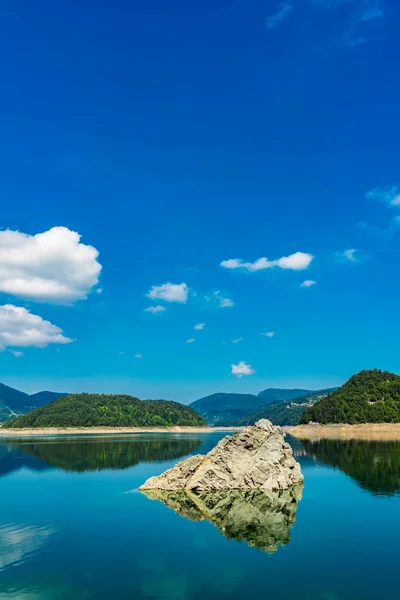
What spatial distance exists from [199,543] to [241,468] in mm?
25845

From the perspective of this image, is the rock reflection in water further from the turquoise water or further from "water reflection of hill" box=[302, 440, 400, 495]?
"water reflection of hill" box=[302, 440, 400, 495]

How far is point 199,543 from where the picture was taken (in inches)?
1399

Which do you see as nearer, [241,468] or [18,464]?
[241,468]

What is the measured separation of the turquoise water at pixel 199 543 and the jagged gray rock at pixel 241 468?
385 cm

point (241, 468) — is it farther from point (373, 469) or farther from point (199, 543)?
point (373, 469)

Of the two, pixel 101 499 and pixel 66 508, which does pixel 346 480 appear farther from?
pixel 66 508

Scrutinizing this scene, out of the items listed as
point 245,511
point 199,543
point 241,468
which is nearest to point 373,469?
point 241,468

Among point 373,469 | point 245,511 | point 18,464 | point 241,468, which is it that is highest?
point 241,468

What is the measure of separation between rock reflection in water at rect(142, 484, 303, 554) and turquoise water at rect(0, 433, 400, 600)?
158 millimetres

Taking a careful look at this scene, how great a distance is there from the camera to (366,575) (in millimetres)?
28297

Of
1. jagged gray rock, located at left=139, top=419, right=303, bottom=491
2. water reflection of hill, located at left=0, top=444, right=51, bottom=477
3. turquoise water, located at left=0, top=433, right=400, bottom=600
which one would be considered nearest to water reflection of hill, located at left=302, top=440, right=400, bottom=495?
turquoise water, located at left=0, top=433, right=400, bottom=600

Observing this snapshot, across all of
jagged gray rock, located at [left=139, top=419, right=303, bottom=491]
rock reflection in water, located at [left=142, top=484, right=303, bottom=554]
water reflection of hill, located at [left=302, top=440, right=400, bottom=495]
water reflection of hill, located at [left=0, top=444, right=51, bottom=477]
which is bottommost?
water reflection of hill, located at [left=302, top=440, right=400, bottom=495]

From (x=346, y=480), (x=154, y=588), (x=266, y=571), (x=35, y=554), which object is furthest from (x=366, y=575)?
(x=346, y=480)

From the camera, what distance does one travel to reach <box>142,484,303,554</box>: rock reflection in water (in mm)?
37344
